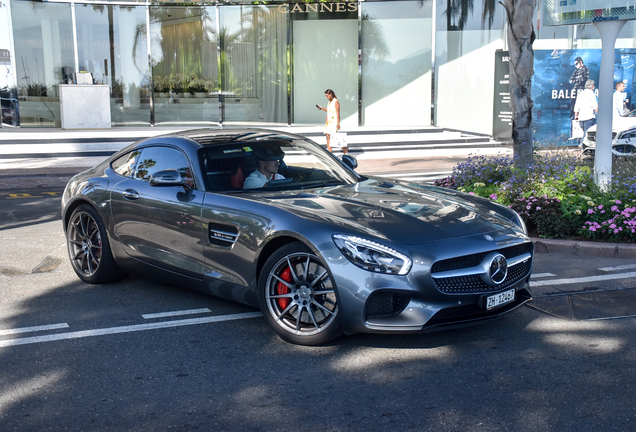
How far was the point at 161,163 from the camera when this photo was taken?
6062mm

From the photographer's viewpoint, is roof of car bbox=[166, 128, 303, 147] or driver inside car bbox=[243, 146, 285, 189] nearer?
driver inside car bbox=[243, 146, 285, 189]

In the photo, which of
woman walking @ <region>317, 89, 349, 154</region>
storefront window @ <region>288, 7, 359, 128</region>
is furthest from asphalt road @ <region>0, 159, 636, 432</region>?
storefront window @ <region>288, 7, 359, 128</region>

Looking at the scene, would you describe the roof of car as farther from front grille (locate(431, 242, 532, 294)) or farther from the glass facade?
the glass facade

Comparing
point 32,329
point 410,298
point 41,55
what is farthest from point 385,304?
point 41,55

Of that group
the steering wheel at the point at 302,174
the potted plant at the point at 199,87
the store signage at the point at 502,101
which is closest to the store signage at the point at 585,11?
the steering wheel at the point at 302,174

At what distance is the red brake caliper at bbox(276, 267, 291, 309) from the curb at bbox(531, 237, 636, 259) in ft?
12.5

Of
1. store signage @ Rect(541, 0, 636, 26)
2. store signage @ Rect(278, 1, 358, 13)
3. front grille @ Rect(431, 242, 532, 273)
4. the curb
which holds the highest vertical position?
store signage @ Rect(278, 1, 358, 13)

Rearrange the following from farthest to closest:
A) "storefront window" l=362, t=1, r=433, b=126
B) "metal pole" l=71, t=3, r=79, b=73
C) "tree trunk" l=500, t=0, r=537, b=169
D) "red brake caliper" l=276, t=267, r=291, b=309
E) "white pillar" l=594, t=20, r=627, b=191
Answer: "storefront window" l=362, t=1, r=433, b=126, "metal pole" l=71, t=3, r=79, b=73, "tree trunk" l=500, t=0, r=537, b=169, "white pillar" l=594, t=20, r=627, b=191, "red brake caliper" l=276, t=267, r=291, b=309

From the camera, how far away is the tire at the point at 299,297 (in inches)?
182

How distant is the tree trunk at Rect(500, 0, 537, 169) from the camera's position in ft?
29.9

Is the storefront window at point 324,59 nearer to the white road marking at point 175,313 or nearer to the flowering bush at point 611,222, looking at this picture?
the flowering bush at point 611,222

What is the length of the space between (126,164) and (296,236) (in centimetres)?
246

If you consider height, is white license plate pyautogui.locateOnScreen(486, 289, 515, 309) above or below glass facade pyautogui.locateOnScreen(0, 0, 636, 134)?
below

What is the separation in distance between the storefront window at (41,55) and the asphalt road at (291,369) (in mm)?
19019
